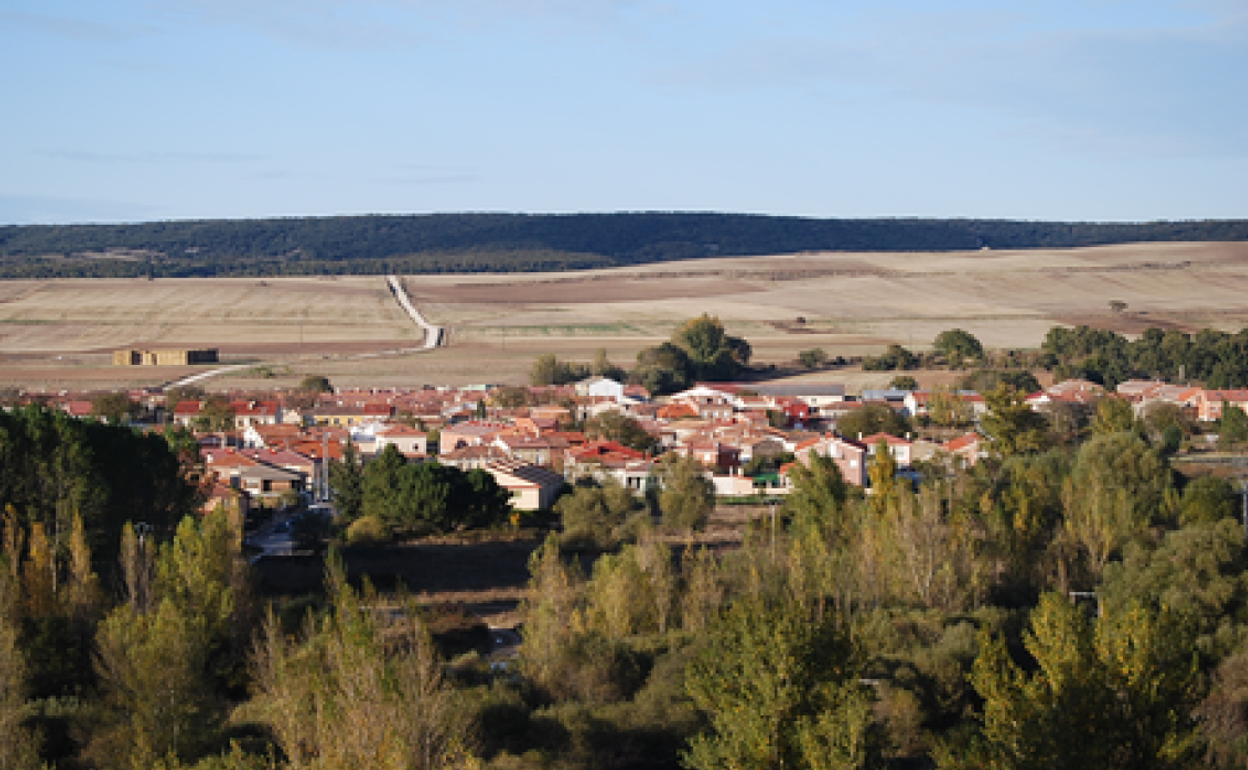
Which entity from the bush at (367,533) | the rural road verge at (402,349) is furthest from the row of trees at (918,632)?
the rural road verge at (402,349)

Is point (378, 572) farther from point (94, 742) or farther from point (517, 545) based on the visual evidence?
point (94, 742)

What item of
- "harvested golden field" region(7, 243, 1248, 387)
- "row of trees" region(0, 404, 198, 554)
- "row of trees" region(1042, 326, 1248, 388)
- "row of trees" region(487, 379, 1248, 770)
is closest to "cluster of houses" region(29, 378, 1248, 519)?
"row of trees" region(0, 404, 198, 554)

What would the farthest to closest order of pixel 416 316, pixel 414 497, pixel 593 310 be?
pixel 593 310 → pixel 416 316 → pixel 414 497

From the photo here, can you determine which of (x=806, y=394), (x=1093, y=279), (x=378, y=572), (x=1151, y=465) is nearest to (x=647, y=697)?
(x=378, y=572)

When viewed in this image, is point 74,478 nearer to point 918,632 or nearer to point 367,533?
point 367,533

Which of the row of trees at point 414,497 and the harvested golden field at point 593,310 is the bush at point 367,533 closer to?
the row of trees at point 414,497

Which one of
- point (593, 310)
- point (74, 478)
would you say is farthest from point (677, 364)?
point (74, 478)
